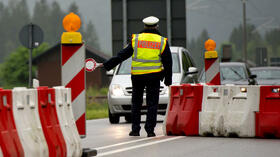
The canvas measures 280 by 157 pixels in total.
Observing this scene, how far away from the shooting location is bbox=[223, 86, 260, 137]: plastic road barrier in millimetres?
10828

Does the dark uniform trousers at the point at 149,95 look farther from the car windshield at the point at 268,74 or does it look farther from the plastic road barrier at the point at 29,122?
the car windshield at the point at 268,74

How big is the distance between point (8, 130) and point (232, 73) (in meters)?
14.4

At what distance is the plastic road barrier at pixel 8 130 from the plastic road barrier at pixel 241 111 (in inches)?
197

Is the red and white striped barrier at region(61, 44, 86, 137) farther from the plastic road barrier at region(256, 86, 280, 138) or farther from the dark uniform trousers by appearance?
the plastic road barrier at region(256, 86, 280, 138)

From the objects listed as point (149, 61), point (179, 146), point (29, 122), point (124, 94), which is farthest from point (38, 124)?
point (124, 94)

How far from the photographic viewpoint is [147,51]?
1092 centimetres

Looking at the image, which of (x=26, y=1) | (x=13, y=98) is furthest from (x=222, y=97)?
(x=26, y=1)

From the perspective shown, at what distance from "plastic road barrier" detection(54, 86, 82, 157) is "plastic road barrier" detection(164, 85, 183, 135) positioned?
3932mm

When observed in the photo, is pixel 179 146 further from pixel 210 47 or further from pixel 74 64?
→ pixel 210 47

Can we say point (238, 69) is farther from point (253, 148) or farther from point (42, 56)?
point (42, 56)

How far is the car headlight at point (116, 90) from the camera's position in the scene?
51.2ft

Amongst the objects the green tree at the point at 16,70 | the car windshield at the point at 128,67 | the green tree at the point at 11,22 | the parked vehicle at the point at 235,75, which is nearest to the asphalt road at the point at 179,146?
the car windshield at the point at 128,67

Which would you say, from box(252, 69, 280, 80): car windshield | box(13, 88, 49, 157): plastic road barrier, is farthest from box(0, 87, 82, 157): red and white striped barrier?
box(252, 69, 280, 80): car windshield

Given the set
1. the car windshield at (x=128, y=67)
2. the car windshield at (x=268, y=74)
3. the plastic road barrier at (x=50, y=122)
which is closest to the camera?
the plastic road barrier at (x=50, y=122)
